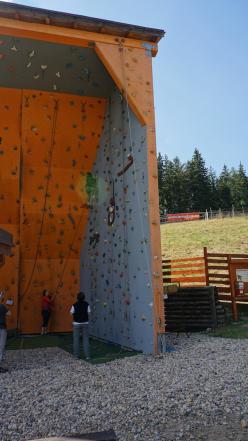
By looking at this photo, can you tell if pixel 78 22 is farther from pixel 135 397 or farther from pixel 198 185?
pixel 198 185

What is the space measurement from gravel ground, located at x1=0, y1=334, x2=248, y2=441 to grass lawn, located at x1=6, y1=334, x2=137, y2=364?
2.15ft

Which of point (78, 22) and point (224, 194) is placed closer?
point (78, 22)

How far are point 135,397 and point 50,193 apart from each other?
7.72m

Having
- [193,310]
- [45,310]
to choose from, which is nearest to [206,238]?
[193,310]

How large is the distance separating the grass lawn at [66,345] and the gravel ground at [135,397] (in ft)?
2.15

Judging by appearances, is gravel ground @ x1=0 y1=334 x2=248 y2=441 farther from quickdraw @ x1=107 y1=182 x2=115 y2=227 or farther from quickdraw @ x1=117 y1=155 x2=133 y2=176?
quickdraw @ x1=117 y1=155 x2=133 y2=176

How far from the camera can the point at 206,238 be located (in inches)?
1051

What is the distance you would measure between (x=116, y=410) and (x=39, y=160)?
8163 mm

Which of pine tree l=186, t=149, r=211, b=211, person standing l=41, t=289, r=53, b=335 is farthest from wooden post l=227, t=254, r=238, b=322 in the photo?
pine tree l=186, t=149, r=211, b=211

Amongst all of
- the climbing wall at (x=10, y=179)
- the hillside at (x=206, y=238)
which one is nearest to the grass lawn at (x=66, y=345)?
the climbing wall at (x=10, y=179)

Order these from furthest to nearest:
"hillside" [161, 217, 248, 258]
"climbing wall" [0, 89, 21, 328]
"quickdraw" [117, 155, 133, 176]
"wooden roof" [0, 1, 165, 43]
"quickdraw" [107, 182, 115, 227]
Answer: "hillside" [161, 217, 248, 258] → "climbing wall" [0, 89, 21, 328] → "quickdraw" [107, 182, 115, 227] → "quickdraw" [117, 155, 133, 176] → "wooden roof" [0, 1, 165, 43]

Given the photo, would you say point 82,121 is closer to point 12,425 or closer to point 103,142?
point 103,142

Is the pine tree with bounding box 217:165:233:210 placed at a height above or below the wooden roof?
above

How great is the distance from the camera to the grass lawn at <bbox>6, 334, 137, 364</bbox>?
25.8ft
